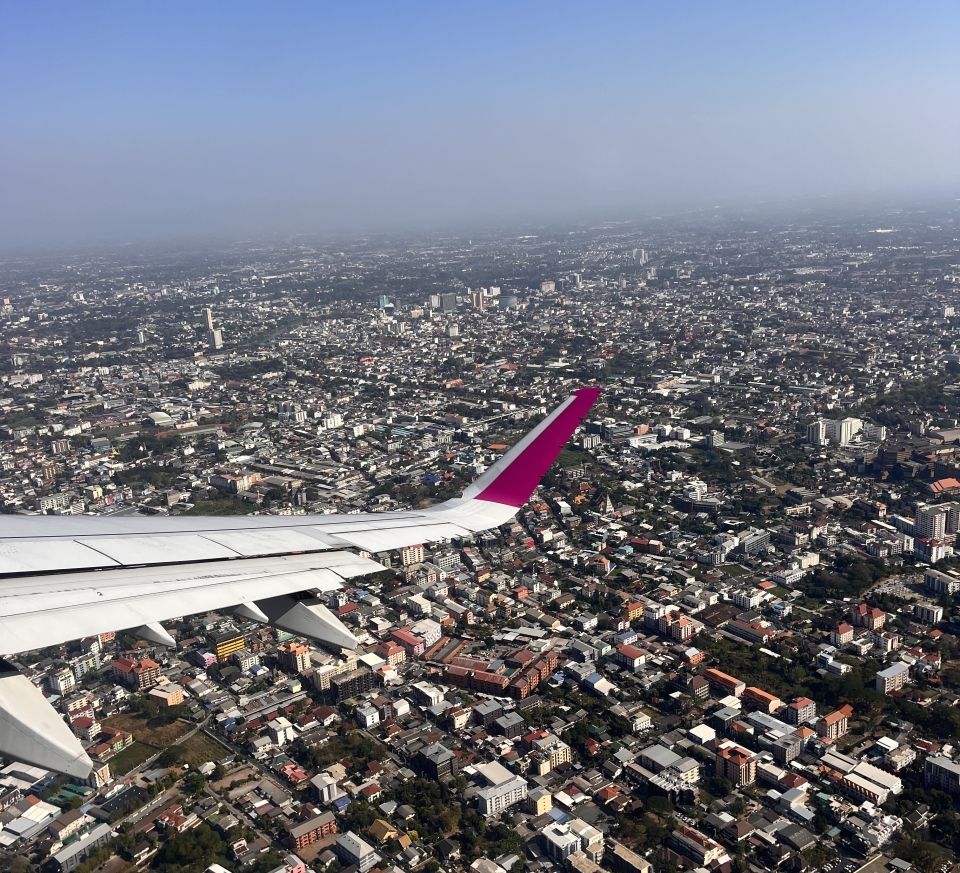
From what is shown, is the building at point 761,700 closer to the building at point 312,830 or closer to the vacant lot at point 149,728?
the building at point 312,830

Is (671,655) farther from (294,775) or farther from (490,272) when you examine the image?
(490,272)

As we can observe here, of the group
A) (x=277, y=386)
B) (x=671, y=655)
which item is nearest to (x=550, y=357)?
(x=277, y=386)

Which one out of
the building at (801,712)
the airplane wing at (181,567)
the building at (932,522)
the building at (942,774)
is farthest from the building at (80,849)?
the building at (932,522)

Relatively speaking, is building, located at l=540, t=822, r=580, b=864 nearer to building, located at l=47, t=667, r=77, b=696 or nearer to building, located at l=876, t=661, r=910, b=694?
building, located at l=876, t=661, r=910, b=694

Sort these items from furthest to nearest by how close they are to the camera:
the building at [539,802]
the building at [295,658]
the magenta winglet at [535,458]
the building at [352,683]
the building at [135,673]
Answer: the building at [295,658], the building at [135,673], the building at [352,683], the building at [539,802], the magenta winglet at [535,458]

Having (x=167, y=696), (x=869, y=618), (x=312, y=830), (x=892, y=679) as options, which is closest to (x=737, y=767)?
(x=892, y=679)

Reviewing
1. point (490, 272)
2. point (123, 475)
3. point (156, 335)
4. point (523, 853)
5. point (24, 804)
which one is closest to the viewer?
point (523, 853)
